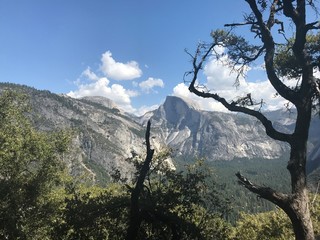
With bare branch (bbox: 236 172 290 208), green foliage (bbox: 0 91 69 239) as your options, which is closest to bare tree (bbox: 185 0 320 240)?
bare branch (bbox: 236 172 290 208)

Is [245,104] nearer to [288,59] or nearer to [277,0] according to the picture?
[277,0]

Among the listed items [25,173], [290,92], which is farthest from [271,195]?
[25,173]

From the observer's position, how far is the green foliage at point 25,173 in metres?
22.6

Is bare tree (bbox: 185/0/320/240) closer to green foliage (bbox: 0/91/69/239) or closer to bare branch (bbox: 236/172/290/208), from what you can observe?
bare branch (bbox: 236/172/290/208)

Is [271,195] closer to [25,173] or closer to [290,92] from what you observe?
[290,92]

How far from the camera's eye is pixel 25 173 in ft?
87.2

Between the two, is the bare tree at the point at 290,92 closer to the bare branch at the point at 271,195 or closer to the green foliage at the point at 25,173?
the bare branch at the point at 271,195

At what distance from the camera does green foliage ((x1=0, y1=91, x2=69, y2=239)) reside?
74.1ft

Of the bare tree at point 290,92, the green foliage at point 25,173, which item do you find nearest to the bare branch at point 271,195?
the bare tree at point 290,92

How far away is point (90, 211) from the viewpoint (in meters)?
11.1

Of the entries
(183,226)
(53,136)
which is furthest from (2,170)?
(183,226)

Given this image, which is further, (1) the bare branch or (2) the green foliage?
(2) the green foliage

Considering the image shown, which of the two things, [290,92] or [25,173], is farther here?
[25,173]

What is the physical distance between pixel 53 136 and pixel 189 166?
15.9m
